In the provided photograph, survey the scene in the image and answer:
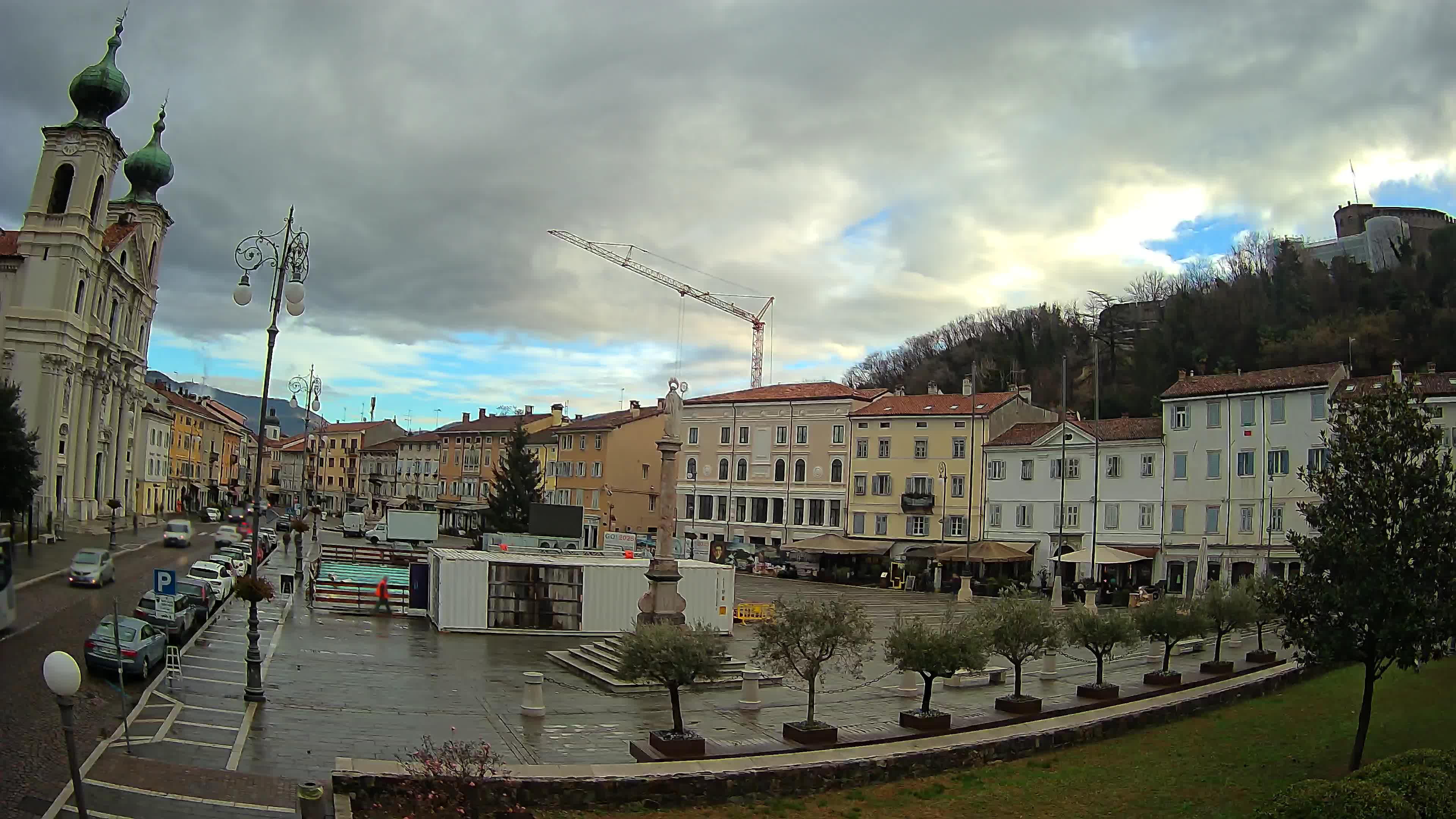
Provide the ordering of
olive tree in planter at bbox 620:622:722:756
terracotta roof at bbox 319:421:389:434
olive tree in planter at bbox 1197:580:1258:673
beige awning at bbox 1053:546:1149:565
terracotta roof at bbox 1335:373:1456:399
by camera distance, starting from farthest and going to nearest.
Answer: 1. terracotta roof at bbox 319:421:389:434
2. beige awning at bbox 1053:546:1149:565
3. terracotta roof at bbox 1335:373:1456:399
4. olive tree in planter at bbox 1197:580:1258:673
5. olive tree in planter at bbox 620:622:722:756

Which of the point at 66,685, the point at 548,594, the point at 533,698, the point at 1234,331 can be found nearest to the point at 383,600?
the point at 548,594

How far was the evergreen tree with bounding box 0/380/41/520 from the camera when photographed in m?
45.0

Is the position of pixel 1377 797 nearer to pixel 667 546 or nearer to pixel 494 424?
pixel 667 546

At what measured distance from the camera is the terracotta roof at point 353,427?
142 m

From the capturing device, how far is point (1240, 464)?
5166 centimetres

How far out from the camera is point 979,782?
56.1 ft

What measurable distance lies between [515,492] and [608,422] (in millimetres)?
13252

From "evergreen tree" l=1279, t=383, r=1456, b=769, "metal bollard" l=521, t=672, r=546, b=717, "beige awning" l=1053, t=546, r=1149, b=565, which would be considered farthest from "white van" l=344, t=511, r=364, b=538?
"evergreen tree" l=1279, t=383, r=1456, b=769

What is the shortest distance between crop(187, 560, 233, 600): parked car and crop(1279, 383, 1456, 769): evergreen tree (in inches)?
1331

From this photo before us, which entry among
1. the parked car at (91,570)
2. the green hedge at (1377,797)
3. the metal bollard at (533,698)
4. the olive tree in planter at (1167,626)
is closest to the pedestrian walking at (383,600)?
the parked car at (91,570)

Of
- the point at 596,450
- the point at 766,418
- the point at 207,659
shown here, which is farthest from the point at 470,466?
the point at 207,659

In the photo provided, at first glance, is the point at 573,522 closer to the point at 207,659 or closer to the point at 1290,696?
the point at 207,659

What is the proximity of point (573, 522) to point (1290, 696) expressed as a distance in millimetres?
31877

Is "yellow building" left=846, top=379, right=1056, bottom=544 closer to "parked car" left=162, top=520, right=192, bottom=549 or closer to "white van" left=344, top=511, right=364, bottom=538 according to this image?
"white van" left=344, top=511, right=364, bottom=538
